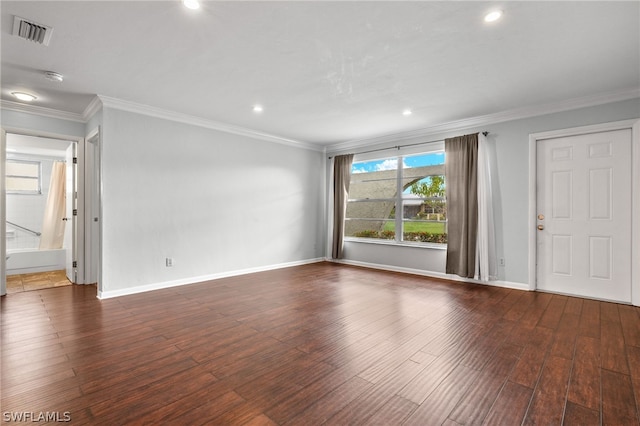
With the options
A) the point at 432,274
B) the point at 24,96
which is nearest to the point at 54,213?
the point at 24,96

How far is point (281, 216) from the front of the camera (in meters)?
6.24

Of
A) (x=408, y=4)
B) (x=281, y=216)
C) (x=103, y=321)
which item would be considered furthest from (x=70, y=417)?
(x=281, y=216)

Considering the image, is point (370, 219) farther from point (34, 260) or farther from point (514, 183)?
point (34, 260)

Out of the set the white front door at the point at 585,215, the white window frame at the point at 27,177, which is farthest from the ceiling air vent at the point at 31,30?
the white front door at the point at 585,215

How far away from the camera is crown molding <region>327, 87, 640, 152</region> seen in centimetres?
378

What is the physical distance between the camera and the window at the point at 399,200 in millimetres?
5562

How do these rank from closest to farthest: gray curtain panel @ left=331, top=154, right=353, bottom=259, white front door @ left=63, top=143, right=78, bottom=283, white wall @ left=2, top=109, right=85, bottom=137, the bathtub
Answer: white wall @ left=2, top=109, right=85, bottom=137, white front door @ left=63, top=143, right=78, bottom=283, the bathtub, gray curtain panel @ left=331, top=154, right=353, bottom=259

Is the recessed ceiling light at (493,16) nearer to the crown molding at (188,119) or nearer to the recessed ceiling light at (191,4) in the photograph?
the recessed ceiling light at (191,4)

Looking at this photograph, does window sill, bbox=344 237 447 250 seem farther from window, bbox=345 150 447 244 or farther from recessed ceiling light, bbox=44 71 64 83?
recessed ceiling light, bbox=44 71 64 83

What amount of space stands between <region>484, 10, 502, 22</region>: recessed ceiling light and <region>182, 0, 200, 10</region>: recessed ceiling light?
216 centimetres

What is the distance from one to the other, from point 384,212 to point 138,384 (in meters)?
5.20

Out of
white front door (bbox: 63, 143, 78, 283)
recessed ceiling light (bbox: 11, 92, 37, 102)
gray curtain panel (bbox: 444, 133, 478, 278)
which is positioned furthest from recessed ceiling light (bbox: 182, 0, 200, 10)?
gray curtain panel (bbox: 444, 133, 478, 278)

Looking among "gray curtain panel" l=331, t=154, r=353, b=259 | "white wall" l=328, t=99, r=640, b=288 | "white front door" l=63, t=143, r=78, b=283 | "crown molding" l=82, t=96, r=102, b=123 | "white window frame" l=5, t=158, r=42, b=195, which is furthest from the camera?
"gray curtain panel" l=331, t=154, r=353, b=259

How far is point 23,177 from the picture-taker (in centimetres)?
653
